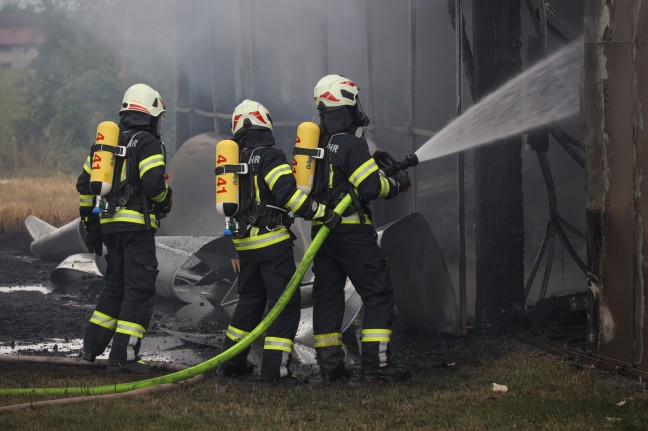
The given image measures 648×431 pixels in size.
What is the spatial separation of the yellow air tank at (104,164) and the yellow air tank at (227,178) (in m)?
0.75

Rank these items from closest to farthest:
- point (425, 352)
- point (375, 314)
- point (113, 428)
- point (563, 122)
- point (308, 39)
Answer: point (113, 428) → point (375, 314) → point (425, 352) → point (563, 122) → point (308, 39)

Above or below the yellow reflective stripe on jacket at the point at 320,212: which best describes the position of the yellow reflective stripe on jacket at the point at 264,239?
below

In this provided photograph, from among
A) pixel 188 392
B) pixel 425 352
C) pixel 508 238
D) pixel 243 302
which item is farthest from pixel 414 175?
pixel 188 392

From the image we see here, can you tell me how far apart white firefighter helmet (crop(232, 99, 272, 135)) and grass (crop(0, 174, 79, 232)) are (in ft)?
33.7

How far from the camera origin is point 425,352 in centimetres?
748

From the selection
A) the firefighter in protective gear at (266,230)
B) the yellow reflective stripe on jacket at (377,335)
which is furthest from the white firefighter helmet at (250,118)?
the yellow reflective stripe on jacket at (377,335)

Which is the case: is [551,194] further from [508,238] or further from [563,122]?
[563,122]

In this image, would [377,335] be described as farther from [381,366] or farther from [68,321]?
[68,321]

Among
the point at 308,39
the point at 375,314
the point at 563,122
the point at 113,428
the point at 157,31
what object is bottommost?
the point at 113,428

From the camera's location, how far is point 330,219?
627 centimetres

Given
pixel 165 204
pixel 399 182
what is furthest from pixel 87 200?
pixel 399 182

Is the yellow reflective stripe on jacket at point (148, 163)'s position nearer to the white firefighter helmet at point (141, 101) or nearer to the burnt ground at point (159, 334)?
the white firefighter helmet at point (141, 101)

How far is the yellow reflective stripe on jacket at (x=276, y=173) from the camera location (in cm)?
629

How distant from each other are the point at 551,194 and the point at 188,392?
3.23 metres
